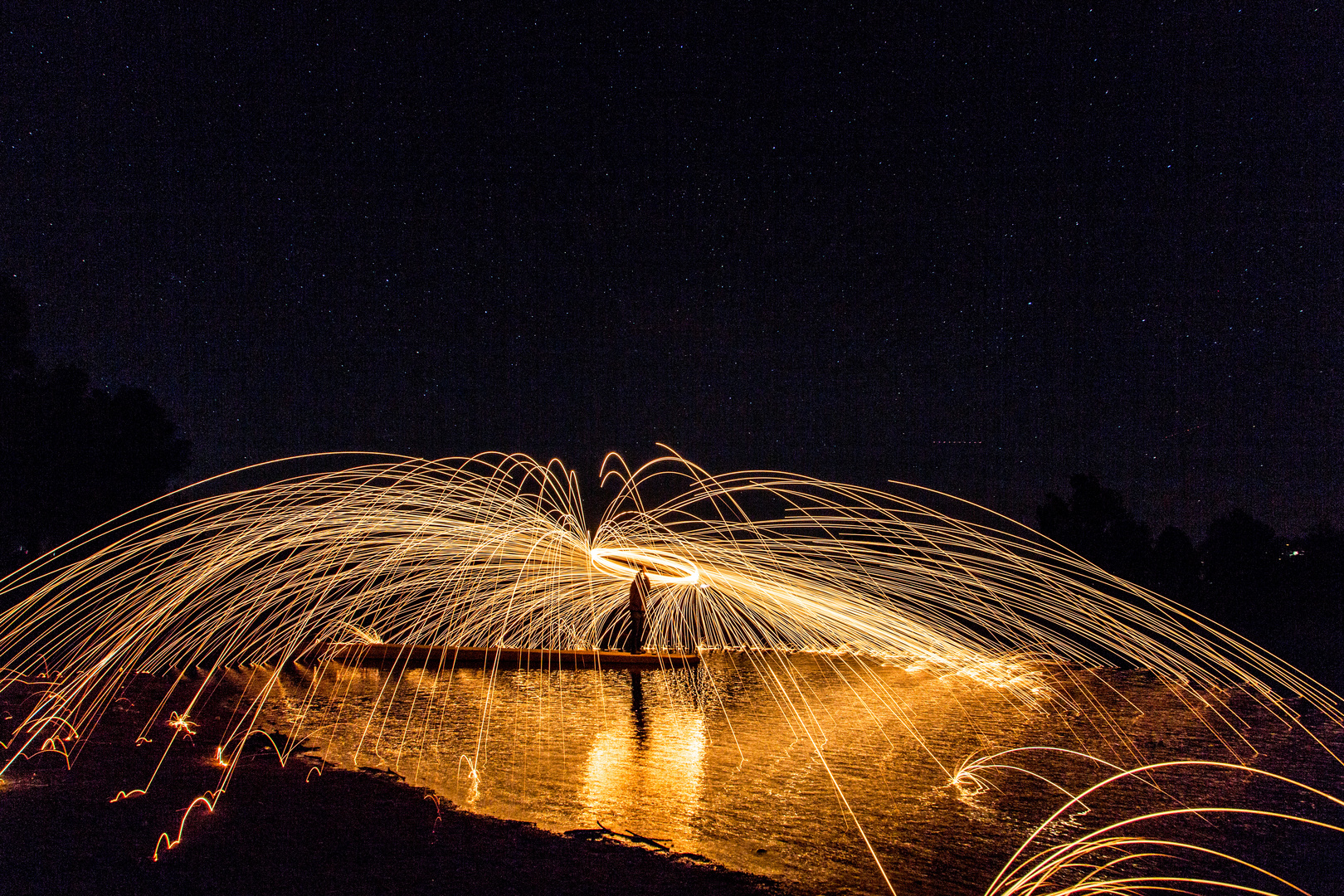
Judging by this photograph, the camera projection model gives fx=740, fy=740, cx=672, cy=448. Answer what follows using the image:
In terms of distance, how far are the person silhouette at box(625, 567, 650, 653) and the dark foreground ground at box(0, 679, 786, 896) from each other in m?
6.79

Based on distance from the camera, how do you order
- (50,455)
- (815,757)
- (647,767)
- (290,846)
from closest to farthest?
(290,846), (647,767), (815,757), (50,455)

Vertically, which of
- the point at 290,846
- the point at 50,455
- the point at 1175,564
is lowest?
the point at 1175,564

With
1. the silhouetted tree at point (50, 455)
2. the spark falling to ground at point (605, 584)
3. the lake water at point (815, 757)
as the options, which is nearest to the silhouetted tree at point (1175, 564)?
the spark falling to ground at point (605, 584)

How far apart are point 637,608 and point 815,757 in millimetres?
5885

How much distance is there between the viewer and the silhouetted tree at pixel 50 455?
19.9 m

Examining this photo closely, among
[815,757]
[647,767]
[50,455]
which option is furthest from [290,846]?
[50,455]

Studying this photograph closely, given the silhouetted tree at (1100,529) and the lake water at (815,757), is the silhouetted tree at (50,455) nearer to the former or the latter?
the lake water at (815,757)

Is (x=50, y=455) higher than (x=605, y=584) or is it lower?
higher

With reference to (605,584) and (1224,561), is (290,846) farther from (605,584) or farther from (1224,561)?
(1224,561)

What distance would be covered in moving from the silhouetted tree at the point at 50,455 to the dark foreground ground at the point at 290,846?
1721 cm

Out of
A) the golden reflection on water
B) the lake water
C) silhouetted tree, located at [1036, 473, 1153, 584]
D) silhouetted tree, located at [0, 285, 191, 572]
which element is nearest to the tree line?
silhouetted tree, located at [1036, 473, 1153, 584]

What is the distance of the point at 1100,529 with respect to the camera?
26.5 m

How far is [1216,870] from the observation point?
5.42m

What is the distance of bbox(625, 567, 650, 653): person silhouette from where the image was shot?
13.3m
